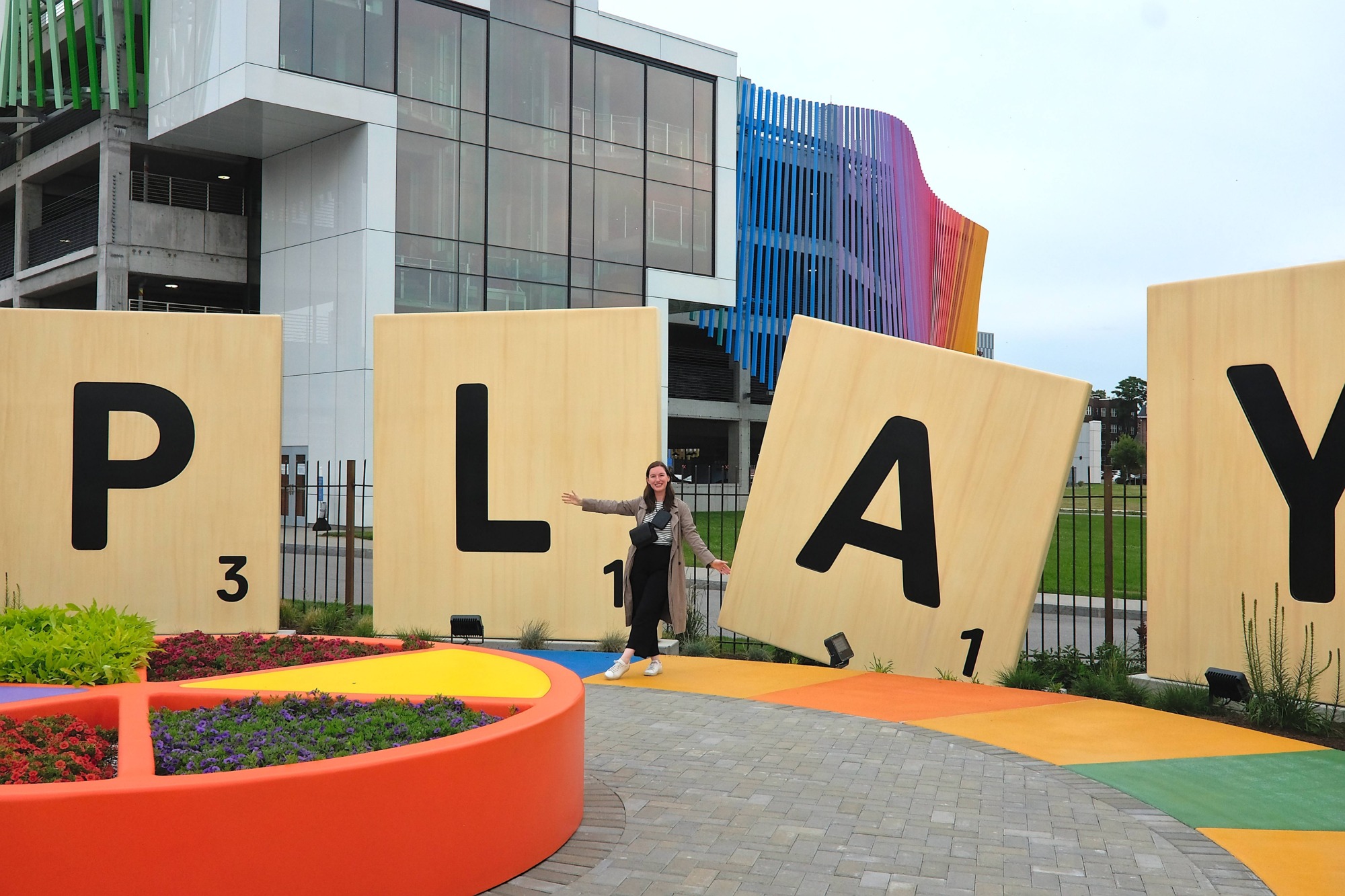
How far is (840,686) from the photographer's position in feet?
29.9

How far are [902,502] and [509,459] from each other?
12.8 ft

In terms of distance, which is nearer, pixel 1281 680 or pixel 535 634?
pixel 1281 680

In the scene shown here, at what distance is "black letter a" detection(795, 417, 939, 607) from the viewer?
9.53 metres

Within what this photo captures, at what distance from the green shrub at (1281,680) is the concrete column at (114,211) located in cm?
2895

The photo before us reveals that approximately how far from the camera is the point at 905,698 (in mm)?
8617

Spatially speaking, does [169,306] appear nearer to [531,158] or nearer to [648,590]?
[531,158]

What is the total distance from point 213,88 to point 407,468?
64.8 feet

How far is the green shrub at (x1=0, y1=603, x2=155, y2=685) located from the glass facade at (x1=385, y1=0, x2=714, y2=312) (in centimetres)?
2193

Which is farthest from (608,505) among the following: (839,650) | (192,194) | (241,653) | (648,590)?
(192,194)

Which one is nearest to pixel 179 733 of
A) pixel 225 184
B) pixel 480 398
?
pixel 480 398

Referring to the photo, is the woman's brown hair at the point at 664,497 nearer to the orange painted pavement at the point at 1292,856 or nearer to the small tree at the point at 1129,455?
the orange painted pavement at the point at 1292,856

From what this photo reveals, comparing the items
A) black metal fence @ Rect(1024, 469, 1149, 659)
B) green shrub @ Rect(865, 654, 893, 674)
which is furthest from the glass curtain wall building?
green shrub @ Rect(865, 654, 893, 674)

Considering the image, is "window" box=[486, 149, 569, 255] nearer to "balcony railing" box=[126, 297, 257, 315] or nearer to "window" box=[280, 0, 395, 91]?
"window" box=[280, 0, 395, 91]

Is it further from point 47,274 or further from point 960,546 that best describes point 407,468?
point 47,274
